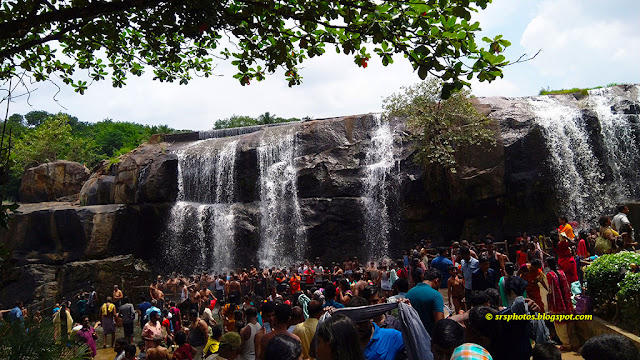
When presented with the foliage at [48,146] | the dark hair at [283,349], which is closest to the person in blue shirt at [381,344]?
the dark hair at [283,349]

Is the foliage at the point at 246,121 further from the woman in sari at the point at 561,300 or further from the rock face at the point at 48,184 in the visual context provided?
the woman in sari at the point at 561,300

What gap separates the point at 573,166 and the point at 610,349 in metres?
19.1

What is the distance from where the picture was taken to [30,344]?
333cm

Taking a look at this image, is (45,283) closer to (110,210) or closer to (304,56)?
(110,210)

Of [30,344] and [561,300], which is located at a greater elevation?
[30,344]

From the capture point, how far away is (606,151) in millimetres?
19328

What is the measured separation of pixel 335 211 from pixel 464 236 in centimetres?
567

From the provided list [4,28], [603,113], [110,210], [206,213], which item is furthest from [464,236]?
[4,28]

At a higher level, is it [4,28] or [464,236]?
[4,28]

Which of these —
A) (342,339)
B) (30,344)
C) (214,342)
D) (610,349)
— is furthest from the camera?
(214,342)

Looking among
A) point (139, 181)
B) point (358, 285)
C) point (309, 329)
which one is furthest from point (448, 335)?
point (139, 181)

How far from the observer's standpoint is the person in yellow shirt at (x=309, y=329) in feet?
15.9

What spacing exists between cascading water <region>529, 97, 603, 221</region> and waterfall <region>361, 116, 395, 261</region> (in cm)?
663

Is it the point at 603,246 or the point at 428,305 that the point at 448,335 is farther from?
the point at 603,246
